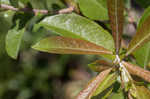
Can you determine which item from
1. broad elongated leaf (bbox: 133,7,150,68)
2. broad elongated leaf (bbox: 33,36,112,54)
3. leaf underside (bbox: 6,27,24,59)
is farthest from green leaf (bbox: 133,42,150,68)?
leaf underside (bbox: 6,27,24,59)

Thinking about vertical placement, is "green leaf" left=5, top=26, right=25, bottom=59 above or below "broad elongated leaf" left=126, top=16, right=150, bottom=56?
below

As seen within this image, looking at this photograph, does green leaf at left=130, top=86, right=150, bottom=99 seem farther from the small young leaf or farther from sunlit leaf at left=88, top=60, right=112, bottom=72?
sunlit leaf at left=88, top=60, right=112, bottom=72

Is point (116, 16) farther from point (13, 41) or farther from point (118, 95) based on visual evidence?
point (13, 41)

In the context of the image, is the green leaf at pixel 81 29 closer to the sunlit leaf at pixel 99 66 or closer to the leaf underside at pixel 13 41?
the sunlit leaf at pixel 99 66

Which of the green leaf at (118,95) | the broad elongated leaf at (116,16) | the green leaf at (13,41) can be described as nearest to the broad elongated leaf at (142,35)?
the broad elongated leaf at (116,16)

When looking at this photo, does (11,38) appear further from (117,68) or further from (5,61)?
(5,61)

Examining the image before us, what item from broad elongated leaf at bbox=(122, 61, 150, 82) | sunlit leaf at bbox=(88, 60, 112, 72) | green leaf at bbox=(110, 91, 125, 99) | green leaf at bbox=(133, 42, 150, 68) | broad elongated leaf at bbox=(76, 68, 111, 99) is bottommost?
green leaf at bbox=(110, 91, 125, 99)
